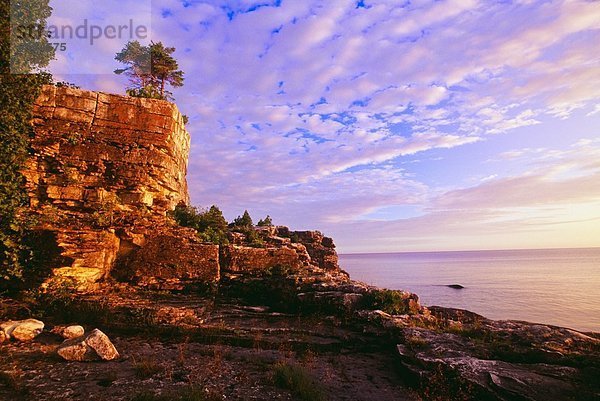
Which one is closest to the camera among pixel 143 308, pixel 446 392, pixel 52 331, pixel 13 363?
pixel 446 392

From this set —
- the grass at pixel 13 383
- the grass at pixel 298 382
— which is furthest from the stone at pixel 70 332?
the grass at pixel 298 382

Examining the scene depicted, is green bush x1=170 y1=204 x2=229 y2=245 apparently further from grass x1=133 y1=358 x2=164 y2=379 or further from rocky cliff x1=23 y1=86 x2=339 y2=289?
grass x1=133 y1=358 x2=164 y2=379

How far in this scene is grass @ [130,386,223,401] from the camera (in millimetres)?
6652

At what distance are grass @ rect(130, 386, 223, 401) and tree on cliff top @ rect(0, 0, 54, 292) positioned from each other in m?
9.65

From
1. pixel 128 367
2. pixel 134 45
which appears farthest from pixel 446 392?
pixel 134 45

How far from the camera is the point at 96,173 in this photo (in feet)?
49.1

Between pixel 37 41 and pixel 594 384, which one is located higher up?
pixel 37 41

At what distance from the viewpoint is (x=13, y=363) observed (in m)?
8.15

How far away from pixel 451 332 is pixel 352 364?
3.92 metres

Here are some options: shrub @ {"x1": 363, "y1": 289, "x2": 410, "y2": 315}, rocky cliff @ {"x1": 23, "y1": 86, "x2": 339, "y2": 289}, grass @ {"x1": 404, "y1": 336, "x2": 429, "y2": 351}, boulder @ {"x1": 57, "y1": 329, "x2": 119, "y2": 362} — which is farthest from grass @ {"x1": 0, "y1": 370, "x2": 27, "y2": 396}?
shrub @ {"x1": 363, "y1": 289, "x2": 410, "y2": 315}

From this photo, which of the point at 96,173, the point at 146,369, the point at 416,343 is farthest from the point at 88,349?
the point at 416,343

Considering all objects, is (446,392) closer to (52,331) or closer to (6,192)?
(52,331)

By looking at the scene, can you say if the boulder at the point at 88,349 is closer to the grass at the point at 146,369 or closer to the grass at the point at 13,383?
the grass at the point at 146,369

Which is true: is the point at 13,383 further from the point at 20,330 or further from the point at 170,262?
the point at 170,262
